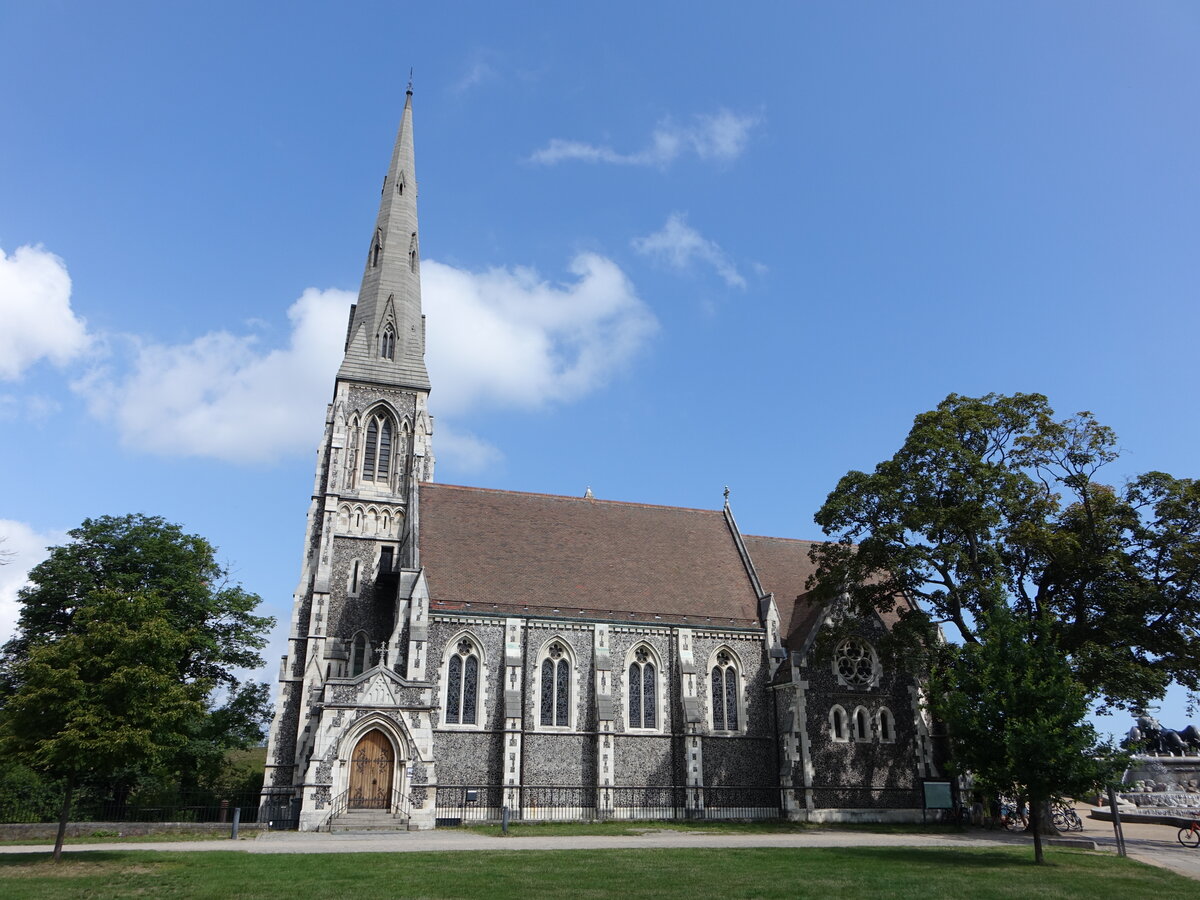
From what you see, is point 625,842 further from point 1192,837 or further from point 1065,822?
point 1065,822

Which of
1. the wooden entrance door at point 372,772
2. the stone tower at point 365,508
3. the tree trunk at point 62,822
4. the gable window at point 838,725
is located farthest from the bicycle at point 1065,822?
the tree trunk at point 62,822

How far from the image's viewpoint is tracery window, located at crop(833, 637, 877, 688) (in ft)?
99.0

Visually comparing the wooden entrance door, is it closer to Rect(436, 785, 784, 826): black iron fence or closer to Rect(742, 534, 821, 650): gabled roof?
Rect(436, 785, 784, 826): black iron fence

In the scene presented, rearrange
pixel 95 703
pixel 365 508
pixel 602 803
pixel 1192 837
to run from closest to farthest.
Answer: pixel 95 703 → pixel 1192 837 → pixel 602 803 → pixel 365 508

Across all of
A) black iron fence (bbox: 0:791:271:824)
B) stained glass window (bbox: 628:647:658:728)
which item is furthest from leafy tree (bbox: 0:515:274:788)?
stained glass window (bbox: 628:647:658:728)

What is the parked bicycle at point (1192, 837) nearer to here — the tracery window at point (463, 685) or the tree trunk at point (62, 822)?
the tracery window at point (463, 685)

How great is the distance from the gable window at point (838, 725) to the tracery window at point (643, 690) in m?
6.32

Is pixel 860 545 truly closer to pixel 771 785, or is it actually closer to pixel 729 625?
pixel 729 625

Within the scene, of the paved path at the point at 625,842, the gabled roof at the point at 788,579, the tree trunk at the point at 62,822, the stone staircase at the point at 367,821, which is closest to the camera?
the tree trunk at the point at 62,822

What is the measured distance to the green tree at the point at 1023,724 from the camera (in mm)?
16688

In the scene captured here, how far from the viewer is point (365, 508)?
32500 millimetres

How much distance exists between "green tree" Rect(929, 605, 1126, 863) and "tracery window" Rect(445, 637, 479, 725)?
15.1m

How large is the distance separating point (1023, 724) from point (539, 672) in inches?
623

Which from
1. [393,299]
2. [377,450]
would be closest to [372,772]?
[377,450]
